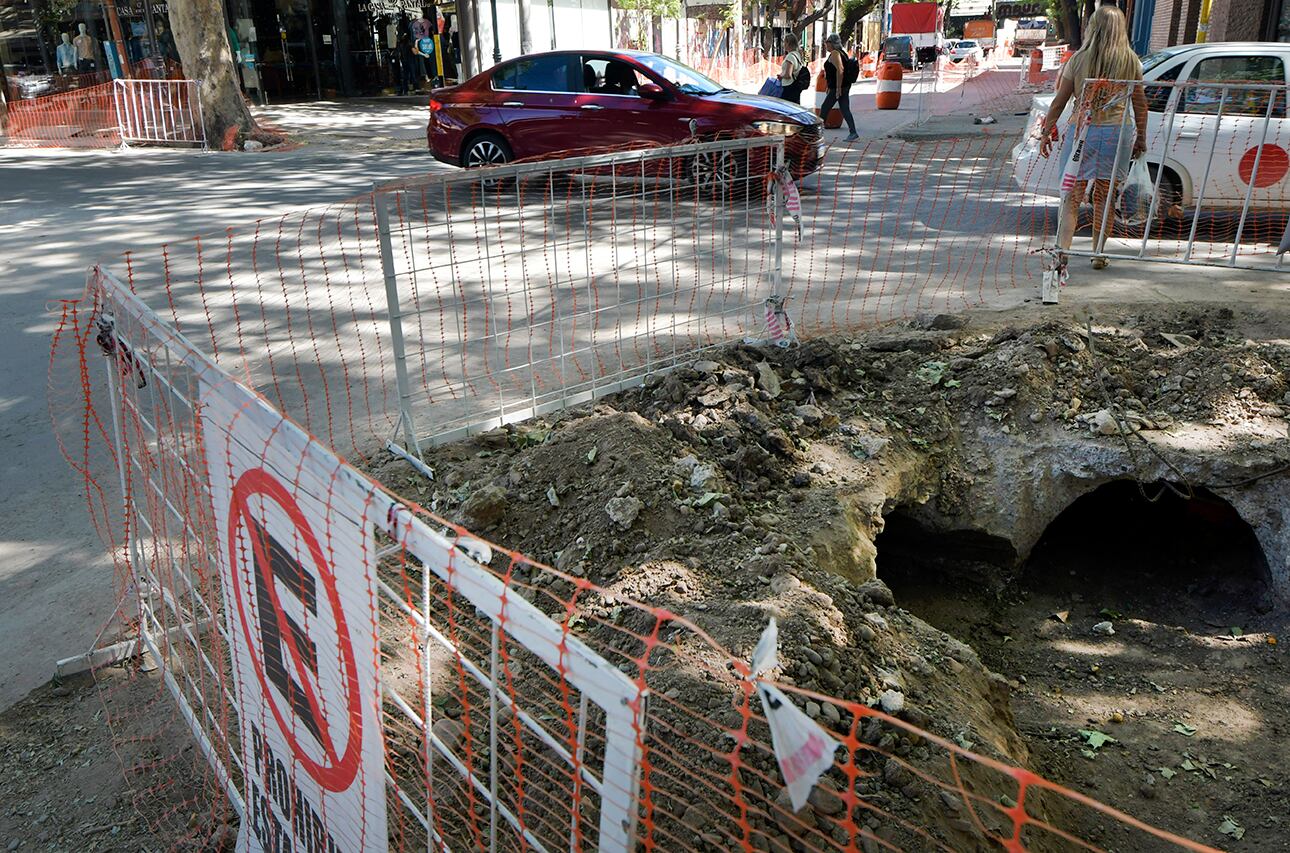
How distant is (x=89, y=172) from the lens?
15.4 meters

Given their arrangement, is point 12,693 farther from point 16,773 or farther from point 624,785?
point 624,785

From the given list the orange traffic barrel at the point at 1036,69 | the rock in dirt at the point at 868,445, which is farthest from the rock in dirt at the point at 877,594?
the orange traffic barrel at the point at 1036,69

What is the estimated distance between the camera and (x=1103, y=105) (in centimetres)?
784

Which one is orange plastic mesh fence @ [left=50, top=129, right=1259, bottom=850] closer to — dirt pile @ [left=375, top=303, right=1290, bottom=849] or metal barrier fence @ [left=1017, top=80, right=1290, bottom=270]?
dirt pile @ [left=375, top=303, right=1290, bottom=849]

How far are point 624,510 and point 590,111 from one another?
9.65m

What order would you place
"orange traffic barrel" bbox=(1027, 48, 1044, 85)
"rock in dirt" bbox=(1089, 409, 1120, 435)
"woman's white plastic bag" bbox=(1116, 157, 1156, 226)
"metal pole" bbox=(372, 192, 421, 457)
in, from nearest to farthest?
1. "metal pole" bbox=(372, 192, 421, 457)
2. "rock in dirt" bbox=(1089, 409, 1120, 435)
3. "woman's white plastic bag" bbox=(1116, 157, 1156, 226)
4. "orange traffic barrel" bbox=(1027, 48, 1044, 85)

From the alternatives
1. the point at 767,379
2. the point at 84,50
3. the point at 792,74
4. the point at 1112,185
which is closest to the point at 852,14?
the point at 792,74

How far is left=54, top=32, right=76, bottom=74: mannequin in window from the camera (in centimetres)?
2114

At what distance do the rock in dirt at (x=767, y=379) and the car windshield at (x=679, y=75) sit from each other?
7849mm

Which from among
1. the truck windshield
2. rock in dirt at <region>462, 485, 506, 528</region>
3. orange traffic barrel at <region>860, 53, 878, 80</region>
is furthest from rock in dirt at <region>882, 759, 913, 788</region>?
orange traffic barrel at <region>860, 53, 878, 80</region>

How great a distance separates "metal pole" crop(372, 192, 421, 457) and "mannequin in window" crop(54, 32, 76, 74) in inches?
811

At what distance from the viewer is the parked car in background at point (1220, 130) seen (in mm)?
9172

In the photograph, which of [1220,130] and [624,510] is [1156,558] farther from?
[1220,130]

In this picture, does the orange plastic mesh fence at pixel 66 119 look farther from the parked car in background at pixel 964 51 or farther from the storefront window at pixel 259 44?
the parked car in background at pixel 964 51
